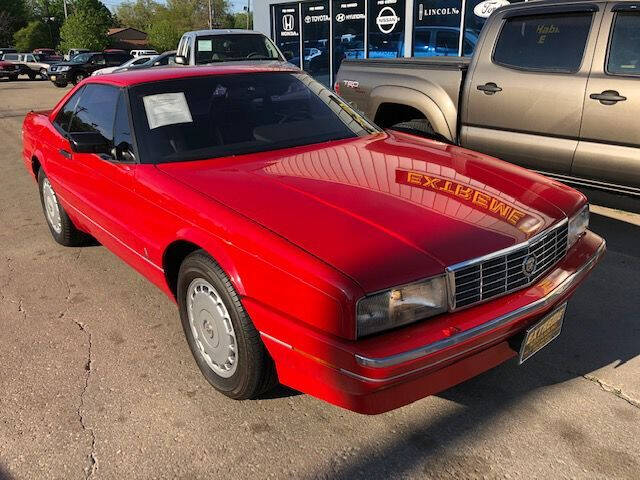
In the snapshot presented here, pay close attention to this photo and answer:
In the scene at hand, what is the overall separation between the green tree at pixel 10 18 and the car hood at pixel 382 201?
74694 mm

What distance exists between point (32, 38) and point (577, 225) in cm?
7569

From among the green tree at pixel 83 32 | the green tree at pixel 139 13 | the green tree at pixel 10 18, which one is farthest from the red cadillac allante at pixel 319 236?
the green tree at pixel 139 13

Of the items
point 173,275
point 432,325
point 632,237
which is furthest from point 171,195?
point 632,237

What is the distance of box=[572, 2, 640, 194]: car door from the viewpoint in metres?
4.14

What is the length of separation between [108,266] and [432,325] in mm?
3054

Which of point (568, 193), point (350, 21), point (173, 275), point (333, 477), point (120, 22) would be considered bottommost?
point (333, 477)

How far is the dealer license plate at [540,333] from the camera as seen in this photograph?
91.8 inches

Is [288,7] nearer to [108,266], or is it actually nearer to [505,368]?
[108,266]

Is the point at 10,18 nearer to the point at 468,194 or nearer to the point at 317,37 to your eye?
the point at 317,37

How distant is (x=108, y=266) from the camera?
4.34 metres

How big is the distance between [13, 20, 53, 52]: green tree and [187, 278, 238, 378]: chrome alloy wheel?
7287cm

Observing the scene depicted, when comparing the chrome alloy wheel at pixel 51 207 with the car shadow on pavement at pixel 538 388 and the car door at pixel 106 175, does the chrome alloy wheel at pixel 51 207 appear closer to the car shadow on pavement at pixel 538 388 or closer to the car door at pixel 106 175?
the car door at pixel 106 175

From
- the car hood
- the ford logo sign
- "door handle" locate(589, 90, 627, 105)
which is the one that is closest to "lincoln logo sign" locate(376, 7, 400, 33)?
the ford logo sign

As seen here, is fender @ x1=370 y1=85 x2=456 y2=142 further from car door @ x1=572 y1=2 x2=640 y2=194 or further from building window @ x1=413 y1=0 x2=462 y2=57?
building window @ x1=413 y1=0 x2=462 y2=57
